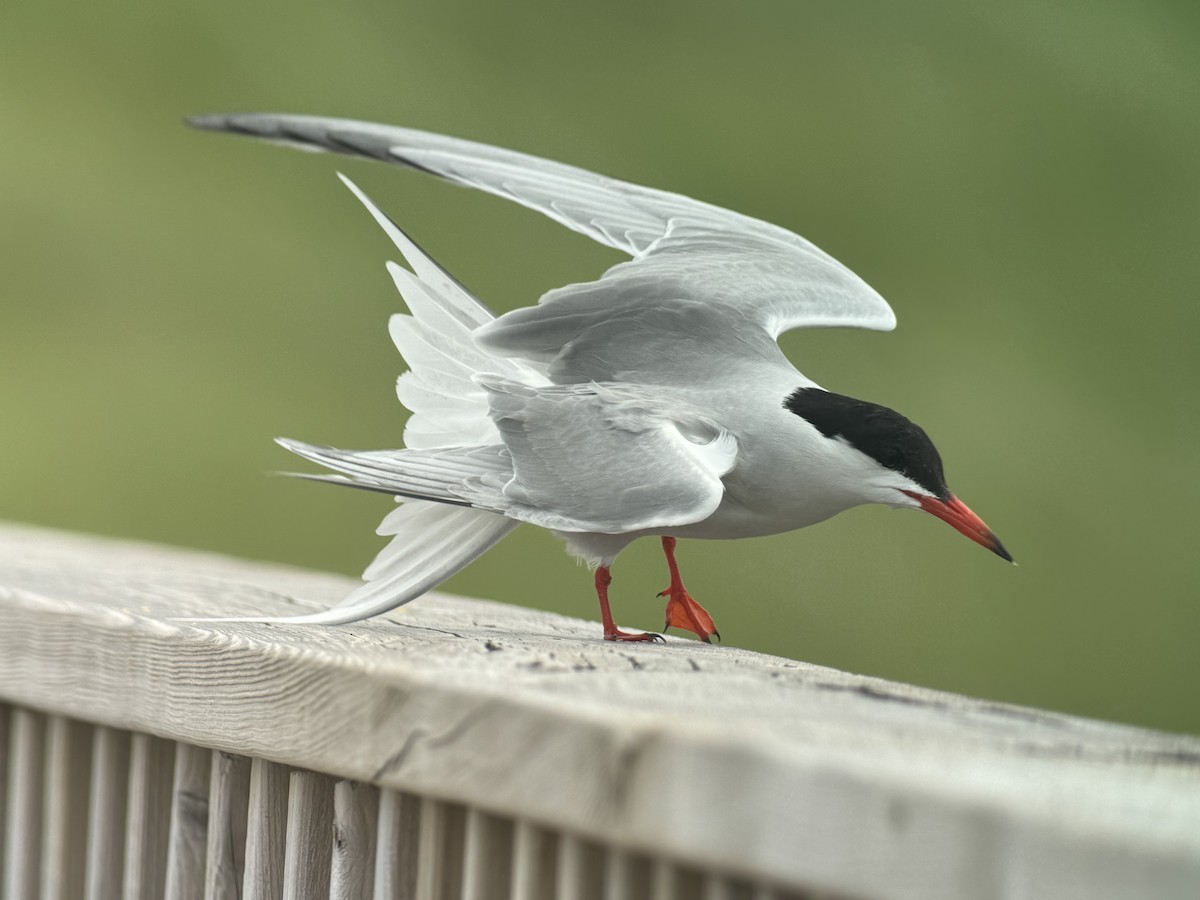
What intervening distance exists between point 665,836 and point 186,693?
557 mm

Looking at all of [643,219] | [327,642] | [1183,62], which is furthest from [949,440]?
[327,642]

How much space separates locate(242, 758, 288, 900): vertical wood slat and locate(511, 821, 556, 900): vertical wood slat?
12.7 inches

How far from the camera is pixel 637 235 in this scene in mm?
1585

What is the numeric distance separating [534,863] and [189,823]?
48 centimetres

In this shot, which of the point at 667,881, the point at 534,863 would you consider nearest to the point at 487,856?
the point at 534,863

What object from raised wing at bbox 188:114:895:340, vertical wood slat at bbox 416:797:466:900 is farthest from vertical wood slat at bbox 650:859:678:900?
raised wing at bbox 188:114:895:340

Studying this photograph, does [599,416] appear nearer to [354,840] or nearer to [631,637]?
[631,637]

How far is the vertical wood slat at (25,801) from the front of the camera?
1.44 m

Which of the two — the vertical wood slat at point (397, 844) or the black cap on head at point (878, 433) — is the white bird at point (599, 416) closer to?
the black cap on head at point (878, 433)

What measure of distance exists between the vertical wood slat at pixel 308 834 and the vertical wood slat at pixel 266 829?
2cm

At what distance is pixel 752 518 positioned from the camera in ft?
4.45

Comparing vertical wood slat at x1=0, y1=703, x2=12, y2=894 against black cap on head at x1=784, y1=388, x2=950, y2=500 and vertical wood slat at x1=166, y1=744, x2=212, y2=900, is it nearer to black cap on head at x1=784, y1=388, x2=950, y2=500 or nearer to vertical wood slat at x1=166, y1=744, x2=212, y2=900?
vertical wood slat at x1=166, y1=744, x2=212, y2=900

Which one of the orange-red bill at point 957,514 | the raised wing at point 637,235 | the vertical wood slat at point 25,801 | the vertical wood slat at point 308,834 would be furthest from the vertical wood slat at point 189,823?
the orange-red bill at point 957,514

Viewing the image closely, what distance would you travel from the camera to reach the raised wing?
55.3 inches
